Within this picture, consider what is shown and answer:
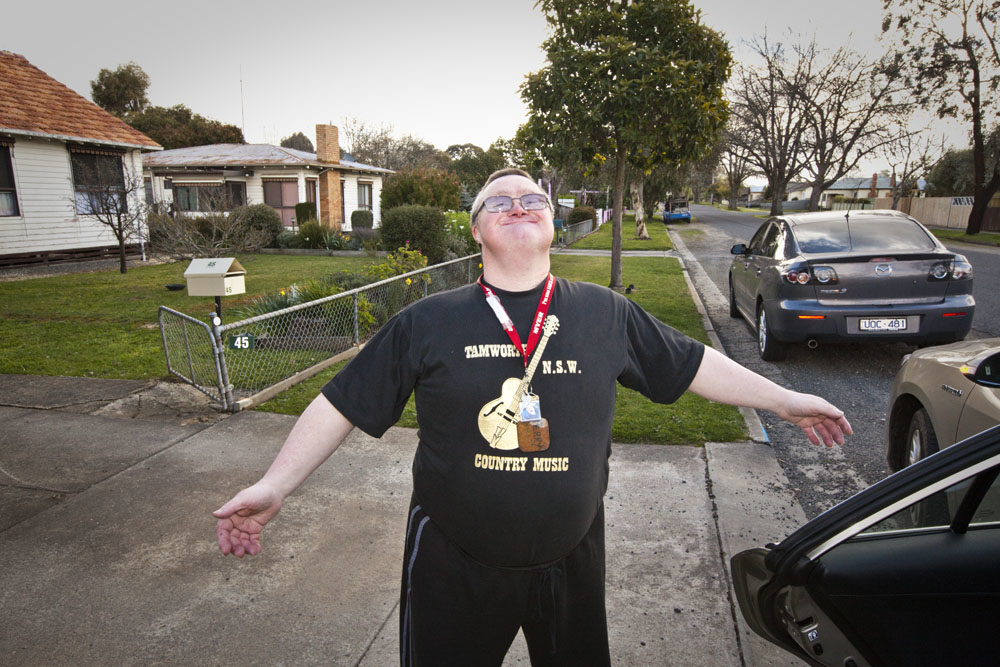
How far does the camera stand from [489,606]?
1694 mm

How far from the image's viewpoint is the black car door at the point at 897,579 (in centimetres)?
156

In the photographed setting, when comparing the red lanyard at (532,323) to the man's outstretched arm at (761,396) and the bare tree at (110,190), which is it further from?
the bare tree at (110,190)

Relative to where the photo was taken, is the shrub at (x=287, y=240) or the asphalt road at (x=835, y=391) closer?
→ the asphalt road at (x=835, y=391)

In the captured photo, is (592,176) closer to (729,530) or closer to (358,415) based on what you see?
(729,530)

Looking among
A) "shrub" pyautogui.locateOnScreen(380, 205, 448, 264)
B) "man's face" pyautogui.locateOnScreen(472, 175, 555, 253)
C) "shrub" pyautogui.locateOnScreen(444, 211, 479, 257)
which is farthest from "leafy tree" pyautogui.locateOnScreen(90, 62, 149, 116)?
"man's face" pyautogui.locateOnScreen(472, 175, 555, 253)

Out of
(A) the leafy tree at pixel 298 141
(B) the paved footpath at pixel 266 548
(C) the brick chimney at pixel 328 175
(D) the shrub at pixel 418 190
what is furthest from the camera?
(A) the leafy tree at pixel 298 141

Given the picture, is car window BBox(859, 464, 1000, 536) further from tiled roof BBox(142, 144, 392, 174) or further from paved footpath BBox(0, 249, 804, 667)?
tiled roof BBox(142, 144, 392, 174)

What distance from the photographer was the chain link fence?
5.48 meters

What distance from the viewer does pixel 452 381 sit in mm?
1656

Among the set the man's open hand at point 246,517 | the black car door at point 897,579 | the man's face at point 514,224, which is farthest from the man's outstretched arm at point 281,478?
the black car door at point 897,579

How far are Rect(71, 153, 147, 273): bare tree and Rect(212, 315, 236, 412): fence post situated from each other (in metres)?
11.6

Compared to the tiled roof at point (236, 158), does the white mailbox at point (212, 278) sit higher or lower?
lower

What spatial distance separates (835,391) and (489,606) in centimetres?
520

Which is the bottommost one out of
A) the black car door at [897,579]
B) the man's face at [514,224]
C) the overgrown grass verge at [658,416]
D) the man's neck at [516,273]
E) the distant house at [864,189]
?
the overgrown grass verge at [658,416]
